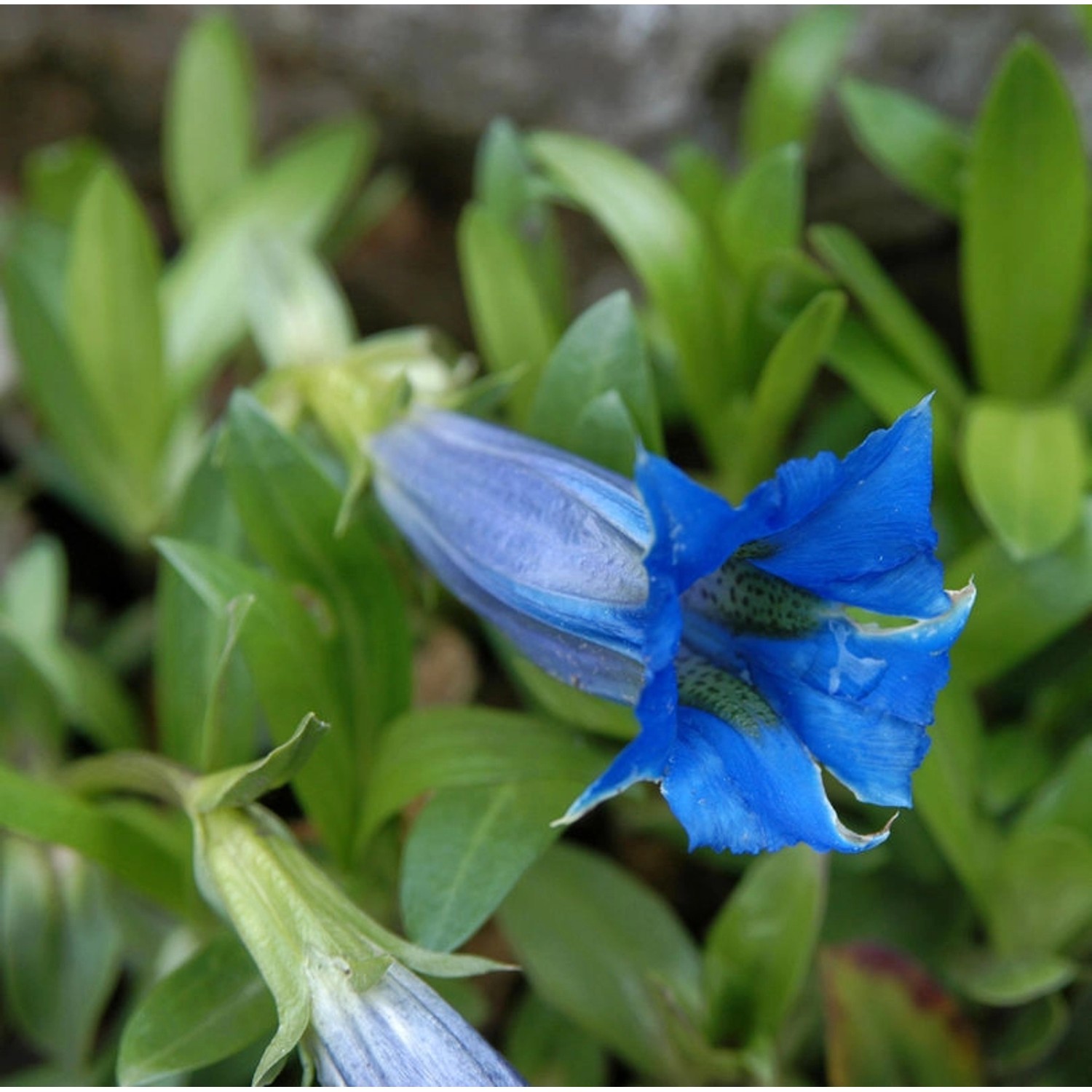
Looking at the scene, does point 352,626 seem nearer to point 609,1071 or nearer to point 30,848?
point 30,848

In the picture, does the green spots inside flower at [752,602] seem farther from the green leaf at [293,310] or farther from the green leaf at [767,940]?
the green leaf at [293,310]

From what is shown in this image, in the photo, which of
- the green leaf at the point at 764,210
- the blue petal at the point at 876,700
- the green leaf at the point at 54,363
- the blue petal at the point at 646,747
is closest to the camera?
the blue petal at the point at 646,747

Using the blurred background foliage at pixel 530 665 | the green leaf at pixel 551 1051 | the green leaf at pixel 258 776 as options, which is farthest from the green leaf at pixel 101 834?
the green leaf at pixel 551 1051

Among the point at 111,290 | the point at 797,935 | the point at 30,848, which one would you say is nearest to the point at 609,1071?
the point at 797,935

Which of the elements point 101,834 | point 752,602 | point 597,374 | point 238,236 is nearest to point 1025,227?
point 597,374

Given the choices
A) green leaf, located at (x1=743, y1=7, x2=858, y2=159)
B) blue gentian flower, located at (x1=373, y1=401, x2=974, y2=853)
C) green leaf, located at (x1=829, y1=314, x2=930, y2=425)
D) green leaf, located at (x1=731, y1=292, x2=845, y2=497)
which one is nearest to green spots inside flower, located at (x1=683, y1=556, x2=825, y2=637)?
blue gentian flower, located at (x1=373, y1=401, x2=974, y2=853)

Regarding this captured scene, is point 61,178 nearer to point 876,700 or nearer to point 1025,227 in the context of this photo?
point 1025,227

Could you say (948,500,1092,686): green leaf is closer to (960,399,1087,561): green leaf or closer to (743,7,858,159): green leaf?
(960,399,1087,561): green leaf
